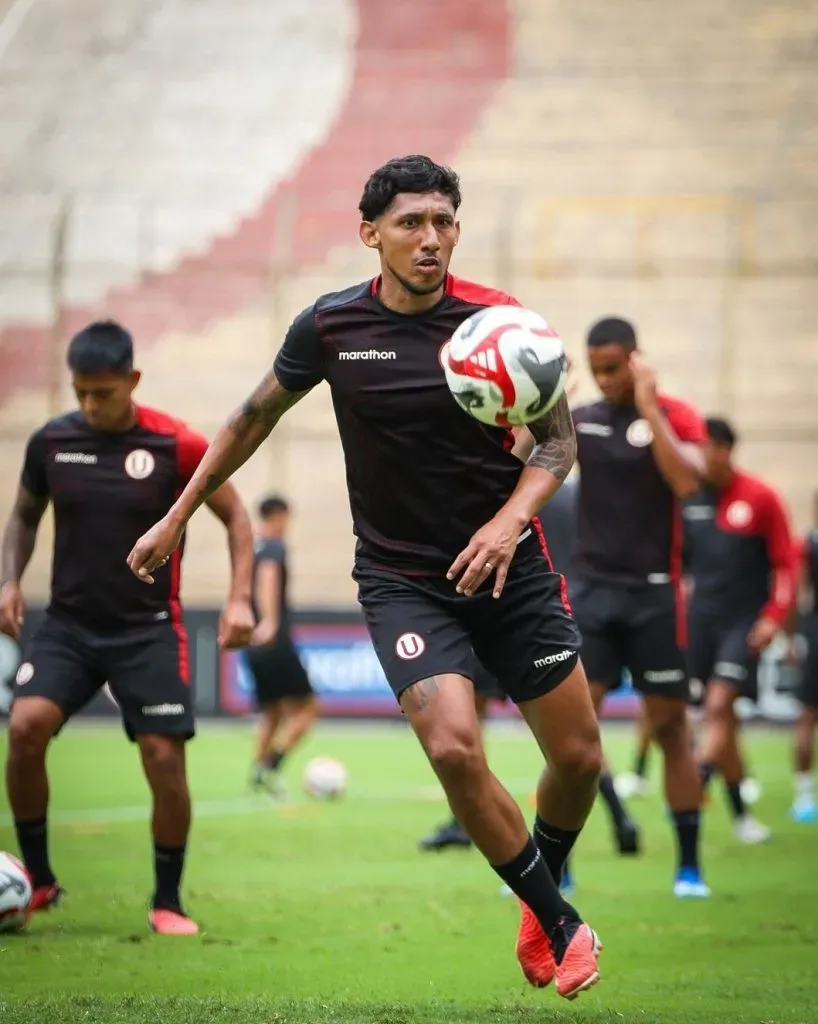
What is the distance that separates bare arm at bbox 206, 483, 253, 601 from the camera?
7523 mm

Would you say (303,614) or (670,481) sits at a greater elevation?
(670,481)

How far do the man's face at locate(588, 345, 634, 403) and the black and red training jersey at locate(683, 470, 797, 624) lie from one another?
10.3ft

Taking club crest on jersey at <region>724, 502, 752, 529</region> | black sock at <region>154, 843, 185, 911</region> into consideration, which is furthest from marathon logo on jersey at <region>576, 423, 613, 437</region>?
black sock at <region>154, 843, 185, 911</region>

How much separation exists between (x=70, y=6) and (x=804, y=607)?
17.7 m

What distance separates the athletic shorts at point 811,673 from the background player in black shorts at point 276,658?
422 cm

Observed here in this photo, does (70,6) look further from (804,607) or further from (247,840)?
(247,840)

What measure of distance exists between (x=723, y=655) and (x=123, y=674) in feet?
18.8

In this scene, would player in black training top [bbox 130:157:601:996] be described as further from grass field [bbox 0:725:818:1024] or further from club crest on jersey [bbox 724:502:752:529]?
club crest on jersey [bbox 724:502:752:529]

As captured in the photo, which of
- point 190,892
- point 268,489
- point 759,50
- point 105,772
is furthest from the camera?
point 759,50

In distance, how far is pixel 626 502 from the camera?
365 inches

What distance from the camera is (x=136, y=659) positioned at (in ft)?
24.9

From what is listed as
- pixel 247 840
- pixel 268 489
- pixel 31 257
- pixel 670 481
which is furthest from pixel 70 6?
pixel 670 481

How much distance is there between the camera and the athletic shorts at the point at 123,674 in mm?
7484

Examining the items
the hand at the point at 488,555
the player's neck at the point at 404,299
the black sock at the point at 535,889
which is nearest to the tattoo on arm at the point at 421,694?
the hand at the point at 488,555
